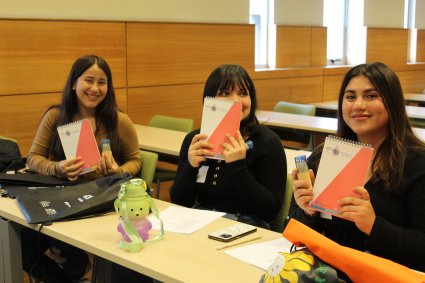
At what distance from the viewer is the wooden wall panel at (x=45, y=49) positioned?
4.15 meters

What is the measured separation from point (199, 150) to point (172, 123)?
2257 millimetres


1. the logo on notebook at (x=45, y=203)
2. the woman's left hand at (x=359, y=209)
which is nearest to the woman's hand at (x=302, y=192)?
A: the woman's left hand at (x=359, y=209)

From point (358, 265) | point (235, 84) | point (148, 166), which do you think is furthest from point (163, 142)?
point (358, 265)

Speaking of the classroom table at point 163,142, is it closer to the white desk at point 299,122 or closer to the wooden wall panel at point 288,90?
the white desk at point 299,122

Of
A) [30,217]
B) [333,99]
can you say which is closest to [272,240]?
[30,217]

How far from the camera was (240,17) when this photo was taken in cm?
586

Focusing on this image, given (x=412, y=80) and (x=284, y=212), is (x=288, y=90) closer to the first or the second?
(x=412, y=80)

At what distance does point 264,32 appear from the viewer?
6508mm

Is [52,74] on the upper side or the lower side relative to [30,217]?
upper

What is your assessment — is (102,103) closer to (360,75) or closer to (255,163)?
(255,163)

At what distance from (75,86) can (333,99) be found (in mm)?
4643

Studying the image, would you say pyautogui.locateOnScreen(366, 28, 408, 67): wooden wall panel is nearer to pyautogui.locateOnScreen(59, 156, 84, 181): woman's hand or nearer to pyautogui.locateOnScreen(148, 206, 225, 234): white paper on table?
pyautogui.locateOnScreen(59, 156, 84, 181): woman's hand

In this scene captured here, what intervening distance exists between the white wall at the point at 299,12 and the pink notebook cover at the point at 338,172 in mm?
4829

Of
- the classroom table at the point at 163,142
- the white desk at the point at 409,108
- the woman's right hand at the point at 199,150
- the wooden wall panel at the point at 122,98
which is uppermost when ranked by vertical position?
the wooden wall panel at the point at 122,98
